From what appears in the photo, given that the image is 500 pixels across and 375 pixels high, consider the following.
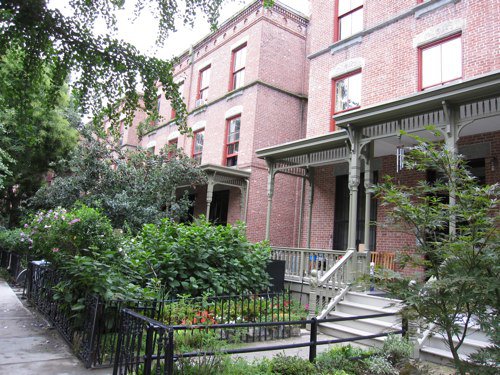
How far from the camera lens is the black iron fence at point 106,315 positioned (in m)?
5.41

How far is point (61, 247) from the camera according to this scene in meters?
6.89

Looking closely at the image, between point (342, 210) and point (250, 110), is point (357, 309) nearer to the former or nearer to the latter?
point (342, 210)

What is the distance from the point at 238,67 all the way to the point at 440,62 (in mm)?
9198

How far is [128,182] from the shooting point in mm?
14789

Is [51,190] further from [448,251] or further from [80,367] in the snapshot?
[448,251]

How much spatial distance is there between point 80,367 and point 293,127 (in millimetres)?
13665

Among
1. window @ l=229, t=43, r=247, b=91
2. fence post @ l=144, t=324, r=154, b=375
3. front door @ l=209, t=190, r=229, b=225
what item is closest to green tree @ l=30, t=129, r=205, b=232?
front door @ l=209, t=190, r=229, b=225

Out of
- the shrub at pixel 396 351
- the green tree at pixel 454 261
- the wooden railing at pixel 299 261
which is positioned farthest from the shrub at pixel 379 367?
the wooden railing at pixel 299 261

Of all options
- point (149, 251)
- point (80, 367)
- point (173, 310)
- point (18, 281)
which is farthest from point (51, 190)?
point (80, 367)

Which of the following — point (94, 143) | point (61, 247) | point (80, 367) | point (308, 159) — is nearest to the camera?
point (80, 367)

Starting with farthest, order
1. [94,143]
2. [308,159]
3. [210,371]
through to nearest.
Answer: [94,143]
[308,159]
[210,371]

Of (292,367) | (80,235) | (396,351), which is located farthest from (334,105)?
(292,367)

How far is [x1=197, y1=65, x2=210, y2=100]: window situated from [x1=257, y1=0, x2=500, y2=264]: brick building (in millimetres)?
6493

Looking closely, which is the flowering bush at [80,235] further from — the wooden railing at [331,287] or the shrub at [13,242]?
the shrub at [13,242]
